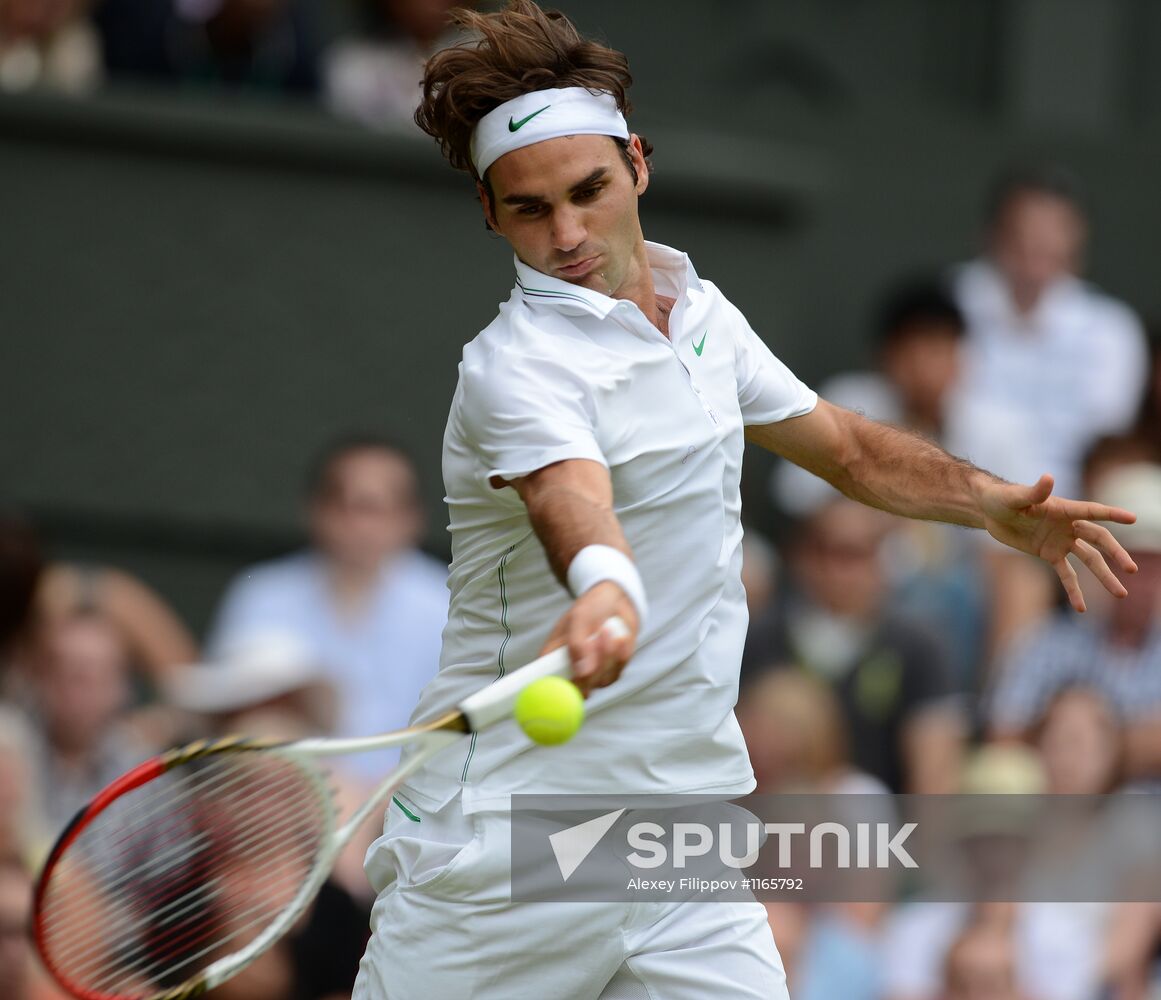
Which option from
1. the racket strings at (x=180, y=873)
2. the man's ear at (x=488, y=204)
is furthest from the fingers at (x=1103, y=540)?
A: the racket strings at (x=180, y=873)

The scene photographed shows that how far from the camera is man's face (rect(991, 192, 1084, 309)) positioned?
8070 mm

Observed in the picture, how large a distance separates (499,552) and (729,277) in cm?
492

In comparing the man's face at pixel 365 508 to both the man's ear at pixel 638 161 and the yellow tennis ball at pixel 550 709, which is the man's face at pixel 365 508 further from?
the yellow tennis ball at pixel 550 709

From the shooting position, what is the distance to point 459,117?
3469mm

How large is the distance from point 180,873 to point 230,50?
404 cm

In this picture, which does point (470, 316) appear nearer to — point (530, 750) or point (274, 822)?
point (274, 822)

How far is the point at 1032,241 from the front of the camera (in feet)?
26.5

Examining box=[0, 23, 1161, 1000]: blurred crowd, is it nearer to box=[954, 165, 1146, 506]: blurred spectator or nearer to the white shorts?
box=[954, 165, 1146, 506]: blurred spectator

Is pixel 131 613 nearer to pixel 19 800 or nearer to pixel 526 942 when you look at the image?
pixel 19 800

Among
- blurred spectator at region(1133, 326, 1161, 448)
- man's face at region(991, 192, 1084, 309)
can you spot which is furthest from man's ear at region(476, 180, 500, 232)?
man's face at region(991, 192, 1084, 309)

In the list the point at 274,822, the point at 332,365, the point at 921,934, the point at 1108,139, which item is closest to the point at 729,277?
the point at 332,365

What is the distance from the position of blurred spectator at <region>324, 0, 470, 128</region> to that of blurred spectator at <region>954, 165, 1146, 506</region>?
86.0 inches

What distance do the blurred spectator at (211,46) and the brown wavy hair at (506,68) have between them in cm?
451

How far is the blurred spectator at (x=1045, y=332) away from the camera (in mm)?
7938
